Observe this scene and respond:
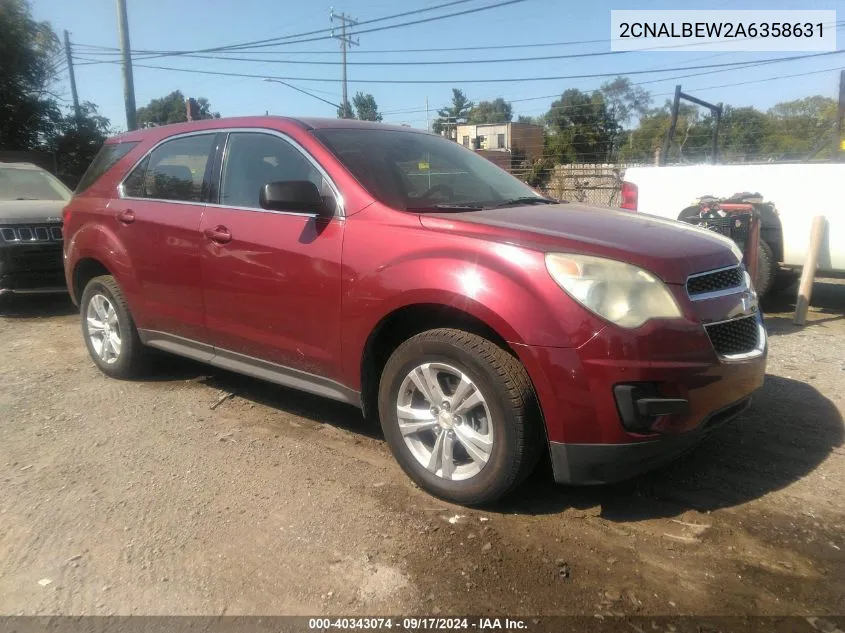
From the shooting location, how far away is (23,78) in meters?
19.5

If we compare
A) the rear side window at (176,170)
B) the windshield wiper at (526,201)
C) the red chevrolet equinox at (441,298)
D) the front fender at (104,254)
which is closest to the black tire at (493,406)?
the red chevrolet equinox at (441,298)

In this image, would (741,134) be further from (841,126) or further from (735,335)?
(735,335)

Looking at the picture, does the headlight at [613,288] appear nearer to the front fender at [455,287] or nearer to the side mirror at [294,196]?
the front fender at [455,287]

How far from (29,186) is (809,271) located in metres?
9.11

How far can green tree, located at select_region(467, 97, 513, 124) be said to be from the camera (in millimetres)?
95438

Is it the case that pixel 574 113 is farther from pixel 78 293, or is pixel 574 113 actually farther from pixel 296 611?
pixel 296 611

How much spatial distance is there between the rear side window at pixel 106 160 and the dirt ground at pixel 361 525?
179cm

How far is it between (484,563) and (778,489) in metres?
1.58

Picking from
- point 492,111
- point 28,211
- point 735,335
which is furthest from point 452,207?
point 492,111

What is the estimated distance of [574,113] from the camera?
120ft

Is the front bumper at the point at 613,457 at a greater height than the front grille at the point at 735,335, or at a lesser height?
lesser

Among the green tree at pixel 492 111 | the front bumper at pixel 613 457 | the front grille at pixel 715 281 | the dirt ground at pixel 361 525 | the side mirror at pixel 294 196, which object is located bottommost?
the dirt ground at pixel 361 525

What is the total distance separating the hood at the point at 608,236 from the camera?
8.95 ft

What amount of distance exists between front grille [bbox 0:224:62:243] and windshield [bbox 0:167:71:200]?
3.52 ft
